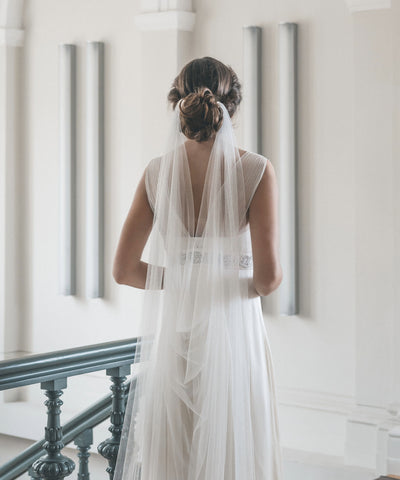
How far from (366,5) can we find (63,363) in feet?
11.4

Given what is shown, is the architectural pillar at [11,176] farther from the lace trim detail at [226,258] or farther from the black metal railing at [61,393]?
the lace trim detail at [226,258]

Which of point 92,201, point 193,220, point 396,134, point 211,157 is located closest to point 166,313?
point 193,220

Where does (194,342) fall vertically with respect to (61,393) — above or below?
above

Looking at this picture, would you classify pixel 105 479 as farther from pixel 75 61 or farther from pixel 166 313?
pixel 166 313

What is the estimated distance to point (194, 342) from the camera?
221 centimetres

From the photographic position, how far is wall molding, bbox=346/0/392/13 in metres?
4.60

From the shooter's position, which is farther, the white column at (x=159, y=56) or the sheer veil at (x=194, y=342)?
the white column at (x=159, y=56)

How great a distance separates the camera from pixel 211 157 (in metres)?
2.24

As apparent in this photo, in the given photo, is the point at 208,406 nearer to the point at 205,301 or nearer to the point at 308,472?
the point at 205,301

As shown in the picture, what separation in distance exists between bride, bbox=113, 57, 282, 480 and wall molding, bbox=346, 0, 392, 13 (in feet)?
8.99

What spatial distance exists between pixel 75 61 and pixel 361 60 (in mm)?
2668

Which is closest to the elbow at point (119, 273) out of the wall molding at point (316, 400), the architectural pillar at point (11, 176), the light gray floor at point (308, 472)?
the light gray floor at point (308, 472)

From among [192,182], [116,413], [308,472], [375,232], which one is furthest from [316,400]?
[192,182]

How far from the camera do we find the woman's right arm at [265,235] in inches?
84.7
